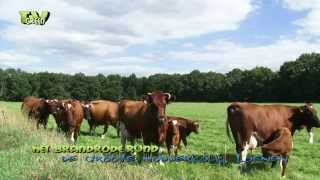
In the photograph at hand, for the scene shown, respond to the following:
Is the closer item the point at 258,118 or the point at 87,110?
the point at 258,118

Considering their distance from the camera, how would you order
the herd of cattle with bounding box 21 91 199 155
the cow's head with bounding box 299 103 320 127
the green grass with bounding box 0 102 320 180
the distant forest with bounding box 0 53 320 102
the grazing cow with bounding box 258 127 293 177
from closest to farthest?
1. the green grass with bounding box 0 102 320 180
2. the grazing cow with bounding box 258 127 293 177
3. the herd of cattle with bounding box 21 91 199 155
4. the cow's head with bounding box 299 103 320 127
5. the distant forest with bounding box 0 53 320 102

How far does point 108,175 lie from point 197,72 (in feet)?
408

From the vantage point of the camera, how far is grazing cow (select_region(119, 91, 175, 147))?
14039mm

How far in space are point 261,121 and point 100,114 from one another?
44.0 feet

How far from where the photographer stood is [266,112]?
15016 millimetres

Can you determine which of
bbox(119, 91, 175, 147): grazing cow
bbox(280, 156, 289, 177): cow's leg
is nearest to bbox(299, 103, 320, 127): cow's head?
bbox(280, 156, 289, 177): cow's leg

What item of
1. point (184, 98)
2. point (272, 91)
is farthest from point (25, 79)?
point (272, 91)

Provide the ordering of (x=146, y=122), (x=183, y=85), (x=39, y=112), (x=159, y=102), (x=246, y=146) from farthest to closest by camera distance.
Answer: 1. (x=183, y=85)
2. (x=39, y=112)
3. (x=146, y=122)
4. (x=246, y=146)
5. (x=159, y=102)

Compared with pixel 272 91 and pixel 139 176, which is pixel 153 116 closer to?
pixel 139 176

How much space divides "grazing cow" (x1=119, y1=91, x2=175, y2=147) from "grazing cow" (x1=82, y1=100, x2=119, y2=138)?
30.6 ft

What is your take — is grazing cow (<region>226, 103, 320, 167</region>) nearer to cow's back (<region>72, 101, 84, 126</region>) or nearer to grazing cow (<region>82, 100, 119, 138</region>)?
cow's back (<region>72, 101, 84, 126</region>)

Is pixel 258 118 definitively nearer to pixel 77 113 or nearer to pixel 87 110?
pixel 77 113

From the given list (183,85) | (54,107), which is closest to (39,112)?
(54,107)

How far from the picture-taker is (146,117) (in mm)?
14922
